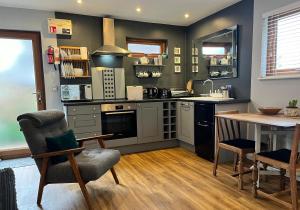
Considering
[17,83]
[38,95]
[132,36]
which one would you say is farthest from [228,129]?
[17,83]

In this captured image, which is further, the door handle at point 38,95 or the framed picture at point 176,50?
the framed picture at point 176,50

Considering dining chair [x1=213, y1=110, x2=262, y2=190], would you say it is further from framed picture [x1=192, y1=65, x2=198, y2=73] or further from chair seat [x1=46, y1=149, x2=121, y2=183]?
framed picture [x1=192, y1=65, x2=198, y2=73]

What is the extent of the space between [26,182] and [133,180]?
54.6 inches

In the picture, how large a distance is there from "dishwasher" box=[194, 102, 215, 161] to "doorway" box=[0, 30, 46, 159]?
281 centimetres

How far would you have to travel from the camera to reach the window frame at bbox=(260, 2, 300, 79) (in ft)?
9.14

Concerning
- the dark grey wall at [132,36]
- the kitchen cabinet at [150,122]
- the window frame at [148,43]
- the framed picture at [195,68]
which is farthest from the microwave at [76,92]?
the framed picture at [195,68]

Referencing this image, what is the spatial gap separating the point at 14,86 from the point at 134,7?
2496 millimetres

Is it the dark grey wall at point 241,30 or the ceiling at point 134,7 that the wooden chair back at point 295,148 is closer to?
the dark grey wall at point 241,30

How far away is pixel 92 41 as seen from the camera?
4.14m

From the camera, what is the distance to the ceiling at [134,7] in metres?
3.42

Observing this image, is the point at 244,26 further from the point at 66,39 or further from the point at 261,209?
the point at 66,39

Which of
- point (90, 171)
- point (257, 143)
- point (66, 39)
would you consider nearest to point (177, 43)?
point (66, 39)

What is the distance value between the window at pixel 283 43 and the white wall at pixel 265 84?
0.11 meters

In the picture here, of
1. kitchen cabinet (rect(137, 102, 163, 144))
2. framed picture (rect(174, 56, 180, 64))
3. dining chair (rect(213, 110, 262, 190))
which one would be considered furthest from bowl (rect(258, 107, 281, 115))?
framed picture (rect(174, 56, 180, 64))
